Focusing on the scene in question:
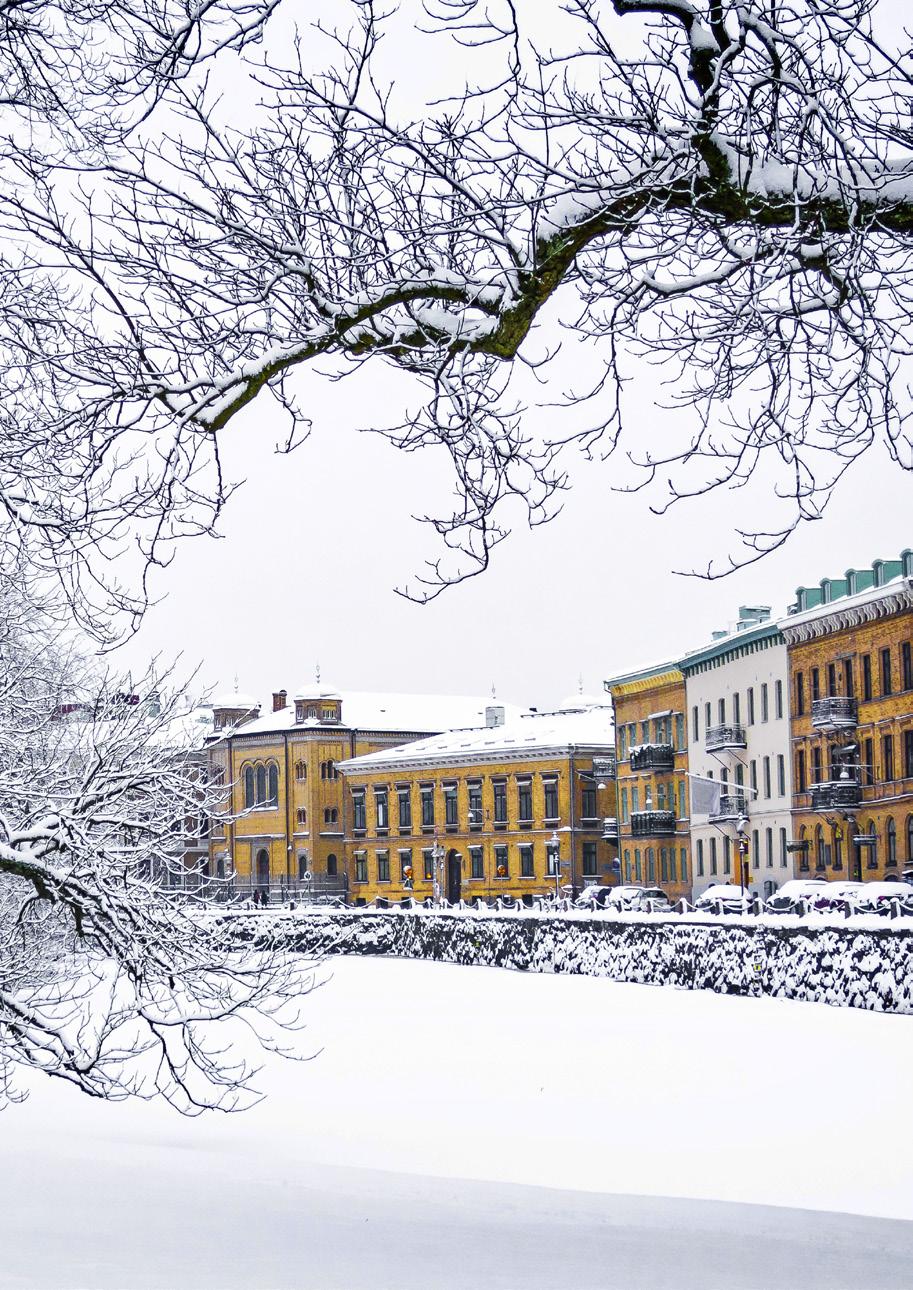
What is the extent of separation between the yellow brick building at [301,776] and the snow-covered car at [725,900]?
3532 centimetres

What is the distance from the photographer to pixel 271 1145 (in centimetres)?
1927

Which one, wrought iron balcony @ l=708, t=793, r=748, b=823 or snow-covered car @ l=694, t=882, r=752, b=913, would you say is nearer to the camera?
snow-covered car @ l=694, t=882, r=752, b=913

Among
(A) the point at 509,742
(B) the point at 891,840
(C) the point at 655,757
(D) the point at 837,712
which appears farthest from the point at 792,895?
(A) the point at 509,742

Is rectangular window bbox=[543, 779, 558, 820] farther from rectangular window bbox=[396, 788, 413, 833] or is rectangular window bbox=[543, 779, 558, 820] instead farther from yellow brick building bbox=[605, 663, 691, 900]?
rectangular window bbox=[396, 788, 413, 833]

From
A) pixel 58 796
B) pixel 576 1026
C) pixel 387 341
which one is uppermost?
pixel 387 341

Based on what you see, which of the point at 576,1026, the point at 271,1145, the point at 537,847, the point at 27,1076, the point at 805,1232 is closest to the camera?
the point at 805,1232

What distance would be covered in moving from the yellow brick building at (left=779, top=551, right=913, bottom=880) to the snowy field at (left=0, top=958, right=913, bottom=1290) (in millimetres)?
25088

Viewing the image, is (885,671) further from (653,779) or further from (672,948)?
(653,779)

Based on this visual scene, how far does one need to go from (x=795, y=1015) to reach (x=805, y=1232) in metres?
17.6

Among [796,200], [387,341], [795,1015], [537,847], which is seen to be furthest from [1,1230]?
[537,847]

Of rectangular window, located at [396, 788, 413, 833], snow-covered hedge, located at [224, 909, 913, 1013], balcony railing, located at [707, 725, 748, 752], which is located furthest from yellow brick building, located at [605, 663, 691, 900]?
rectangular window, located at [396, 788, 413, 833]

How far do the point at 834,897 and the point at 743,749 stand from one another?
68.0 feet

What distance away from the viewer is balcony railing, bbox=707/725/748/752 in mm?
66125

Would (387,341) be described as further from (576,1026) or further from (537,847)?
(537,847)
